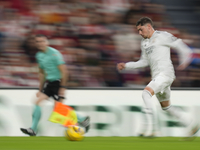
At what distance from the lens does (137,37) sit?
810cm

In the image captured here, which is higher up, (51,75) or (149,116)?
(51,75)

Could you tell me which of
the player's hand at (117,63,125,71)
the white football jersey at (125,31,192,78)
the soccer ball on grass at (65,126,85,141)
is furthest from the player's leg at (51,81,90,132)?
the white football jersey at (125,31,192,78)

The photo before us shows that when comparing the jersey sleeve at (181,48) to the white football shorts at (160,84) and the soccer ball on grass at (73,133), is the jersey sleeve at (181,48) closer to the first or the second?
the white football shorts at (160,84)

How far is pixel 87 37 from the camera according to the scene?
8.12 metres

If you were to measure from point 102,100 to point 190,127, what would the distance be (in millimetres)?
2055

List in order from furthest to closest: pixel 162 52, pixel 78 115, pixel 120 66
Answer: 1. pixel 78 115
2. pixel 120 66
3. pixel 162 52

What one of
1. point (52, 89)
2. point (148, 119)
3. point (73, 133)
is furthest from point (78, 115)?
point (148, 119)

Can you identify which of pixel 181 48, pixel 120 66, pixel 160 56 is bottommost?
pixel 120 66

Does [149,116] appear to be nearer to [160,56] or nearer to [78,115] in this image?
[160,56]

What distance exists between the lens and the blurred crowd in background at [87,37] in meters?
7.65

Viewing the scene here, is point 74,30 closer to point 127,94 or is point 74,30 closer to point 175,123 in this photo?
point 127,94

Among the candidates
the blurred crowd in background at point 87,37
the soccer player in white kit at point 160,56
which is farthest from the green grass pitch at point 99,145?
the blurred crowd in background at point 87,37

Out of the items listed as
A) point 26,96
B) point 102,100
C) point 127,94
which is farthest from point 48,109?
point 127,94

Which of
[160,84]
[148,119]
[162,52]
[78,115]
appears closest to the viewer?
[148,119]
